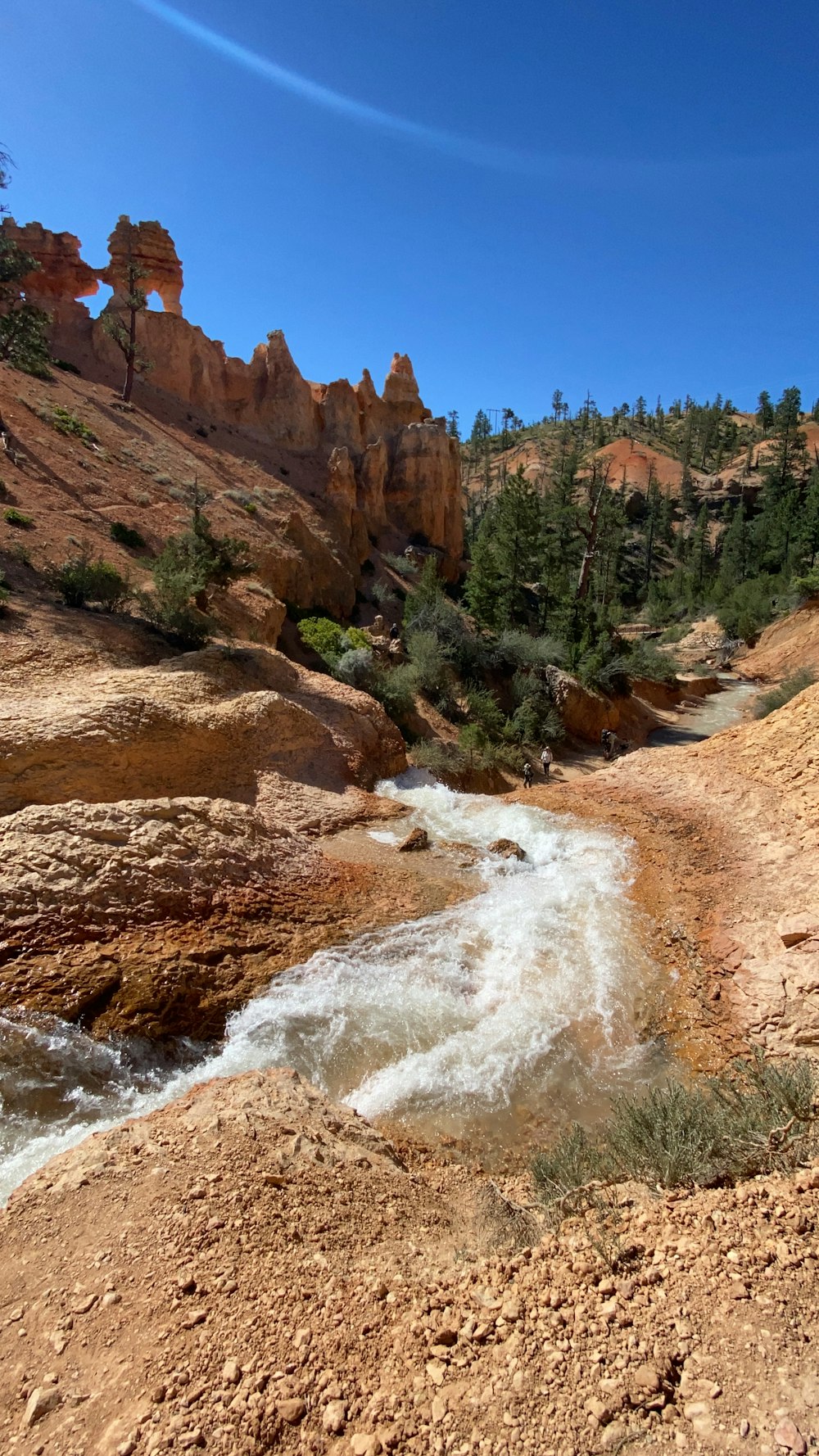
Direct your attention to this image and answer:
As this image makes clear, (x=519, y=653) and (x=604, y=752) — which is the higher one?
(x=519, y=653)

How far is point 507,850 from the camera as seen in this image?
11594 mm

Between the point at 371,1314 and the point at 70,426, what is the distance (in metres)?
27.7

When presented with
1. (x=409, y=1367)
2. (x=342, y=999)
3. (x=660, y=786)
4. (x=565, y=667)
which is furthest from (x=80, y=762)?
(x=565, y=667)

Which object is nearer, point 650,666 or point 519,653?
point 519,653

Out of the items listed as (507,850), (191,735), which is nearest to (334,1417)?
(507,850)

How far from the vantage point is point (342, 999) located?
7652 millimetres

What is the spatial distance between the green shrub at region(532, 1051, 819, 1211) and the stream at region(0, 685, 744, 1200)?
1.15m

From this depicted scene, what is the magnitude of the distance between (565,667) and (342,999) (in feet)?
70.0

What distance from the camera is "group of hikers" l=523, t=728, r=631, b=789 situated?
61.0 feet

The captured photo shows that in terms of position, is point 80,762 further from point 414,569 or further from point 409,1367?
point 414,569

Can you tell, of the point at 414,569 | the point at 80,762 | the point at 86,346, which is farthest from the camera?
the point at 414,569

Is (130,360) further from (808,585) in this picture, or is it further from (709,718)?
(808,585)

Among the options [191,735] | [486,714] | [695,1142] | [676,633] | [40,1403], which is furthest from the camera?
[676,633]

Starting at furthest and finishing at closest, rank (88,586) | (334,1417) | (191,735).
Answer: (88,586), (191,735), (334,1417)
